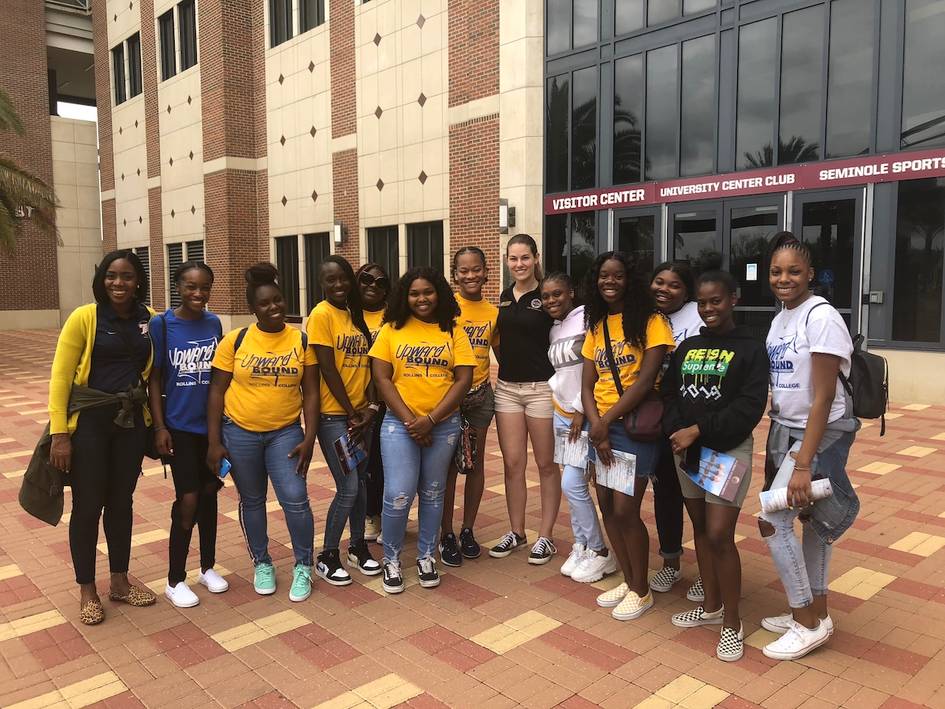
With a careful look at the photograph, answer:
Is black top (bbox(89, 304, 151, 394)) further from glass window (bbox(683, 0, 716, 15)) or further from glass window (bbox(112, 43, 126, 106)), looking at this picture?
glass window (bbox(112, 43, 126, 106))

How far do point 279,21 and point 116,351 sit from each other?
18.9 meters

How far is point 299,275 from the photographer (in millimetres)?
20203

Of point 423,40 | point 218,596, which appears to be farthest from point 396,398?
point 423,40

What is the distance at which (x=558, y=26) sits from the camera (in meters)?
13.5

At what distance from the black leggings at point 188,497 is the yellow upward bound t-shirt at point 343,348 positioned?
70 cm

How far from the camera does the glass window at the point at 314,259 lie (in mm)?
19375

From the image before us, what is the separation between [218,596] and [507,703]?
1.94m

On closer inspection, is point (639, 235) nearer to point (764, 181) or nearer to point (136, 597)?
point (764, 181)

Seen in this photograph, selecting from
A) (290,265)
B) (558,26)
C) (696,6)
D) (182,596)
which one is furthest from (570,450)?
(290,265)

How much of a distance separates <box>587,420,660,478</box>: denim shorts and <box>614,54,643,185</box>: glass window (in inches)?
384

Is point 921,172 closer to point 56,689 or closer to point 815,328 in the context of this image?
point 815,328

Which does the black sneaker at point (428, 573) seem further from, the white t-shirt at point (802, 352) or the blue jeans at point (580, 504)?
the white t-shirt at point (802, 352)

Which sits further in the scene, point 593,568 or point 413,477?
point 593,568

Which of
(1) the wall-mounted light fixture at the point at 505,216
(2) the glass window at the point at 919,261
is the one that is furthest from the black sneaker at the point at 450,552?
(1) the wall-mounted light fixture at the point at 505,216
